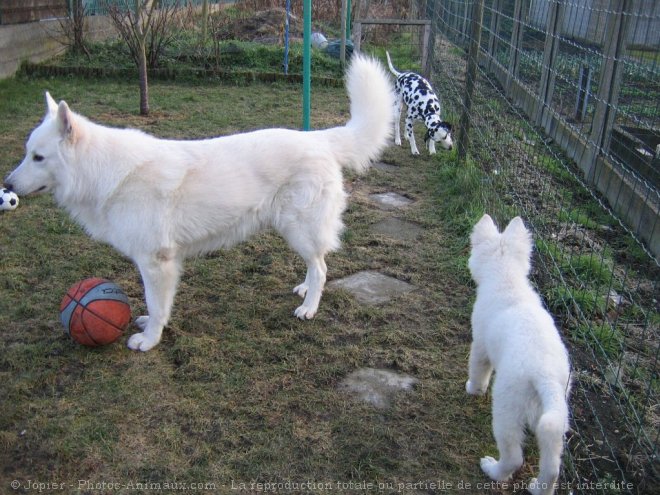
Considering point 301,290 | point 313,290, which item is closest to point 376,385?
point 313,290

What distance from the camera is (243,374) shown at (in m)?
2.94

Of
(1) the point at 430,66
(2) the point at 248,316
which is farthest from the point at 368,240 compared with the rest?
(1) the point at 430,66

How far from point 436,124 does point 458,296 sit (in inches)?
132

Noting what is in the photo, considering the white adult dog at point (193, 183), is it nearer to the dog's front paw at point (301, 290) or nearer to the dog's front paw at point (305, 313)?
the dog's front paw at point (305, 313)

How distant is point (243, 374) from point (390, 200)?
286 cm

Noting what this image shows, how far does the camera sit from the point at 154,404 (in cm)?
271

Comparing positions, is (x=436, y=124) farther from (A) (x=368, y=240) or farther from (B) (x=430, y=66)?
(B) (x=430, y=66)

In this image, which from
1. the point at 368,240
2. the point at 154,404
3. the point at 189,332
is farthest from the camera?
the point at 368,240

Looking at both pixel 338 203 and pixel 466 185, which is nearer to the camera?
pixel 338 203

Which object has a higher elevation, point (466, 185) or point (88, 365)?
point (466, 185)

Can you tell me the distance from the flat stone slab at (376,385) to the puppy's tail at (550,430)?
2.99 feet

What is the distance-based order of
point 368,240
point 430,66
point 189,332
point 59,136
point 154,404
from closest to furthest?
point 154,404 < point 59,136 < point 189,332 < point 368,240 < point 430,66

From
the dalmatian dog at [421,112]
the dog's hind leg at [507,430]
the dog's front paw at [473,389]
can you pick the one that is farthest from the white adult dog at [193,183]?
the dalmatian dog at [421,112]

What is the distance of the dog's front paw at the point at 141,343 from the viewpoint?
3.12 m
